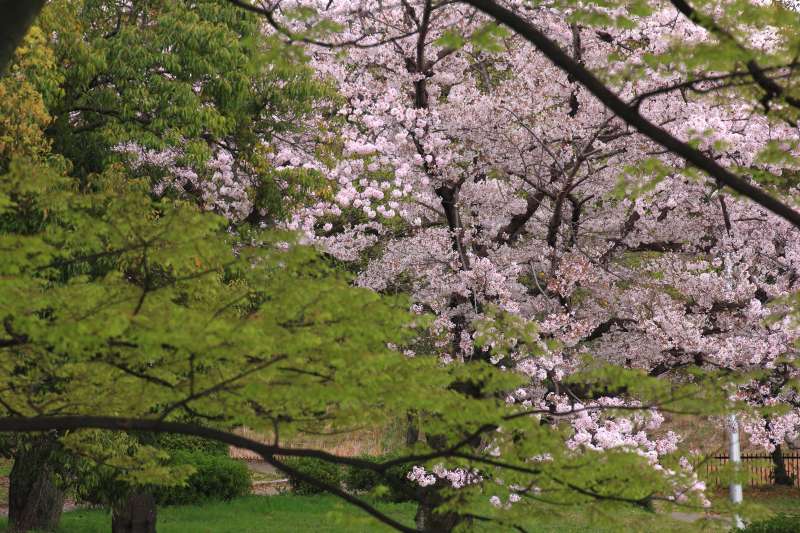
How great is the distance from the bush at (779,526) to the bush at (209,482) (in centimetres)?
1215

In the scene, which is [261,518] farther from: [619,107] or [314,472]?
[619,107]

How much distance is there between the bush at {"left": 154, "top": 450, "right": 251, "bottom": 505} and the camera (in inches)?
826

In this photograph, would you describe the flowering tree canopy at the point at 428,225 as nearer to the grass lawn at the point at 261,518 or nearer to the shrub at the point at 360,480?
the grass lawn at the point at 261,518

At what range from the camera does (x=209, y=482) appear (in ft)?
71.4

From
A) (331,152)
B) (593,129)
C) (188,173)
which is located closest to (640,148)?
(593,129)

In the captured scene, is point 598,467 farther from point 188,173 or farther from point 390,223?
point 390,223

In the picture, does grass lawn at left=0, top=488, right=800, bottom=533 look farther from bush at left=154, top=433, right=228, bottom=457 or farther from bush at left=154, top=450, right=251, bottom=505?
bush at left=154, top=433, right=228, bottom=457

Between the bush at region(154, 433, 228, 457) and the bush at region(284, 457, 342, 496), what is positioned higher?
the bush at region(154, 433, 228, 457)

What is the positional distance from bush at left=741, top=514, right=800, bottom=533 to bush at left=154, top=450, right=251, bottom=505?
1215cm

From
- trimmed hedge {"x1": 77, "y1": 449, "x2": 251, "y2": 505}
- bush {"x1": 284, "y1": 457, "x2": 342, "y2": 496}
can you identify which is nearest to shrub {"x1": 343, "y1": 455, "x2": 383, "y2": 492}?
bush {"x1": 284, "y1": 457, "x2": 342, "y2": 496}

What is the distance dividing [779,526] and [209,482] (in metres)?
13.1

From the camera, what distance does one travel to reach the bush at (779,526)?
41.7 feet

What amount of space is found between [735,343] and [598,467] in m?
9.56

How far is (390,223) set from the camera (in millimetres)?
16578
